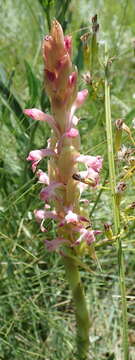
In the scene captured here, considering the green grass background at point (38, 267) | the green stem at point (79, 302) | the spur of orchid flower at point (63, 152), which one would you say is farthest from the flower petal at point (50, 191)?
the green grass background at point (38, 267)

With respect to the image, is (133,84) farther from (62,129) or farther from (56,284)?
(62,129)

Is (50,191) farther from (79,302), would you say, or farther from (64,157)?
(79,302)

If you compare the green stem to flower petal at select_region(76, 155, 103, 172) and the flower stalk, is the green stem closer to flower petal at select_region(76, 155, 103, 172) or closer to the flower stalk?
the flower stalk

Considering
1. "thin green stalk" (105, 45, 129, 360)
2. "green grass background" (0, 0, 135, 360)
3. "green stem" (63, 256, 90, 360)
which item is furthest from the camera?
"green grass background" (0, 0, 135, 360)

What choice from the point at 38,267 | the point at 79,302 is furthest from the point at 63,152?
the point at 38,267

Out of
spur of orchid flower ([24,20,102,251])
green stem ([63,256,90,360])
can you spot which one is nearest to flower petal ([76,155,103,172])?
spur of orchid flower ([24,20,102,251])

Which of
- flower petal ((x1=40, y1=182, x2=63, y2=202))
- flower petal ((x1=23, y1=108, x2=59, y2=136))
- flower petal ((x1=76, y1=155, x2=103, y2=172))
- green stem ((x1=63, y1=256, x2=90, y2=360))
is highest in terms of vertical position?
flower petal ((x1=23, y1=108, x2=59, y2=136))

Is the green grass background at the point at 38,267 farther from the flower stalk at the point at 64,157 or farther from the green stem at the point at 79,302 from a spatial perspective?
the flower stalk at the point at 64,157
